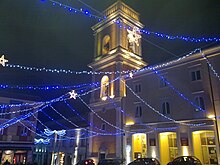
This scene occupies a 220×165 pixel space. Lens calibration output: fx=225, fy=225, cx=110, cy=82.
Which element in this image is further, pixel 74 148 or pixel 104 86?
pixel 74 148

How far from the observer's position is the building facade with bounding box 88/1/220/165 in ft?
64.7

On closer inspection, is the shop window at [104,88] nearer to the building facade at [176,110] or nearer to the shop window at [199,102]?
the building facade at [176,110]

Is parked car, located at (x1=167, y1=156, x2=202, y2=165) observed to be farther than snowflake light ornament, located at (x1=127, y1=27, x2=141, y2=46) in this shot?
No

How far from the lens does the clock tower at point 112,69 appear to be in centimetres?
2634

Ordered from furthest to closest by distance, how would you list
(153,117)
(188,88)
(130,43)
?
Answer: 1. (130,43)
2. (153,117)
3. (188,88)

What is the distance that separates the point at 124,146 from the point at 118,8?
57.8 ft

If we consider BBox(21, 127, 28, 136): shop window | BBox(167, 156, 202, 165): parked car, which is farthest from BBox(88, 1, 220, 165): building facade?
BBox(21, 127, 28, 136): shop window

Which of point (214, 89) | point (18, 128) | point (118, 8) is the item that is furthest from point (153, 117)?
point (18, 128)

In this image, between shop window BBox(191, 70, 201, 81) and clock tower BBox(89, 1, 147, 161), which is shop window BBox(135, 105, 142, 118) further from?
shop window BBox(191, 70, 201, 81)

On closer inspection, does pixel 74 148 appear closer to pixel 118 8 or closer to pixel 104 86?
pixel 104 86

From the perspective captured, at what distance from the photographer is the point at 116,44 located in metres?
29.5

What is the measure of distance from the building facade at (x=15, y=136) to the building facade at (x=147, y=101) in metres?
A: 10.5

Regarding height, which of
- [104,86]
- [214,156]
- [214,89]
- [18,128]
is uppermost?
[104,86]

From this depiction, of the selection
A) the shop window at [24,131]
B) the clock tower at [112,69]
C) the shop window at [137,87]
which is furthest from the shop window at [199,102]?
the shop window at [24,131]
